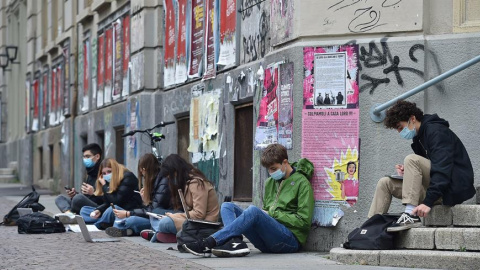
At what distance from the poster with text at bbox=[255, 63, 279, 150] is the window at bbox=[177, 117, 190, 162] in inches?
162

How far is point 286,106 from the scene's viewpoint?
36.4ft

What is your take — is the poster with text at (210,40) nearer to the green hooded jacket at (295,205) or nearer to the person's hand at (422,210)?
the green hooded jacket at (295,205)

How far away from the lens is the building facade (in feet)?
34.2

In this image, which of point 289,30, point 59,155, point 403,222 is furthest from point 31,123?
point 403,222

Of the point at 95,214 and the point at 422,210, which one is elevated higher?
the point at 422,210

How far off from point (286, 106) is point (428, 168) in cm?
221

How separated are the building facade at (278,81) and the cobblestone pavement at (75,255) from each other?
1652 millimetres

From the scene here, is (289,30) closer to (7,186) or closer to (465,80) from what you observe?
(465,80)

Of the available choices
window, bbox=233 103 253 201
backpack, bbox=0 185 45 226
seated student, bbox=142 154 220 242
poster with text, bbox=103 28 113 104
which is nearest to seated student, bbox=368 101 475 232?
seated student, bbox=142 154 220 242

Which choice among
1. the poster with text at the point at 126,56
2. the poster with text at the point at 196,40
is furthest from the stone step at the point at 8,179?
the poster with text at the point at 196,40

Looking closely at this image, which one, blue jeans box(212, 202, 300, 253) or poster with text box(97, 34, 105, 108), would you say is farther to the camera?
poster with text box(97, 34, 105, 108)

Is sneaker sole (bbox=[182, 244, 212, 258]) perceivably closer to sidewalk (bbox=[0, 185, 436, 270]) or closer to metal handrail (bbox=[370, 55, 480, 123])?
sidewalk (bbox=[0, 185, 436, 270])

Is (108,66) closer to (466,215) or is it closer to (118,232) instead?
(118,232)

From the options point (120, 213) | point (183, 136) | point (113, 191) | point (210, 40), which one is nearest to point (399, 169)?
point (120, 213)
